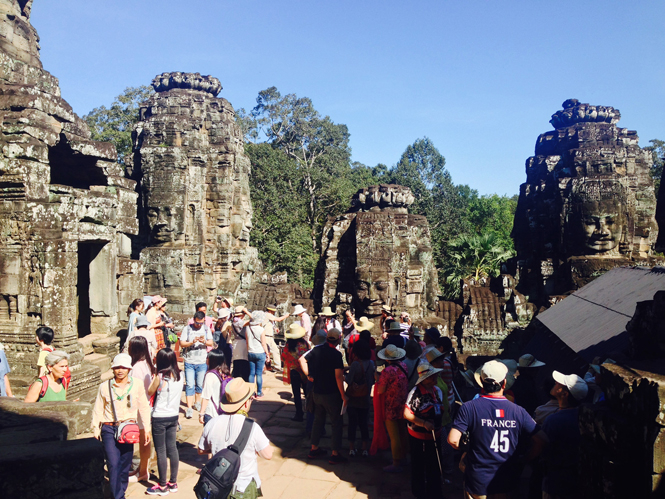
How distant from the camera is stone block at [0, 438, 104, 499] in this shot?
2910mm

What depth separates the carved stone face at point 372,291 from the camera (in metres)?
11.0

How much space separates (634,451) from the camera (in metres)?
2.75

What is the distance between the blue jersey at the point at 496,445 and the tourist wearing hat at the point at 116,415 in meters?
2.70

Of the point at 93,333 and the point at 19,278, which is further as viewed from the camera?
the point at 93,333

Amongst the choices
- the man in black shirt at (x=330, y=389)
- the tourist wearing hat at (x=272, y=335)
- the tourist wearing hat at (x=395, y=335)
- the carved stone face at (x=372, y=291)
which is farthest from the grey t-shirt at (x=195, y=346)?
the carved stone face at (x=372, y=291)

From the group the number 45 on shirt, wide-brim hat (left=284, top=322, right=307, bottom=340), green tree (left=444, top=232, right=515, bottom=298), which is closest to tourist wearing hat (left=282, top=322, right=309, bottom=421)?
wide-brim hat (left=284, top=322, right=307, bottom=340)

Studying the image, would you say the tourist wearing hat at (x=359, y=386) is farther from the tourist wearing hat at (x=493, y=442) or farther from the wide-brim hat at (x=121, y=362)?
the wide-brim hat at (x=121, y=362)

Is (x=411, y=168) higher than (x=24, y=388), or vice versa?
(x=411, y=168)

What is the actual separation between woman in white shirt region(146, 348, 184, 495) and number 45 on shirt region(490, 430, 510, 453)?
2.76 meters

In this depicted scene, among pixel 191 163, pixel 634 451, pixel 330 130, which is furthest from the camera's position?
pixel 330 130

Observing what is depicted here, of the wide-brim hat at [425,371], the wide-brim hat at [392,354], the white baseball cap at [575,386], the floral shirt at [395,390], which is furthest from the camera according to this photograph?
the wide-brim hat at [392,354]

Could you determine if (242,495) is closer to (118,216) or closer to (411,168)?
(118,216)

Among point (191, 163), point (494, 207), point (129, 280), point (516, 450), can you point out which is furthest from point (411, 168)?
point (516, 450)

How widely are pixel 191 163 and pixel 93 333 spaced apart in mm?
6701
